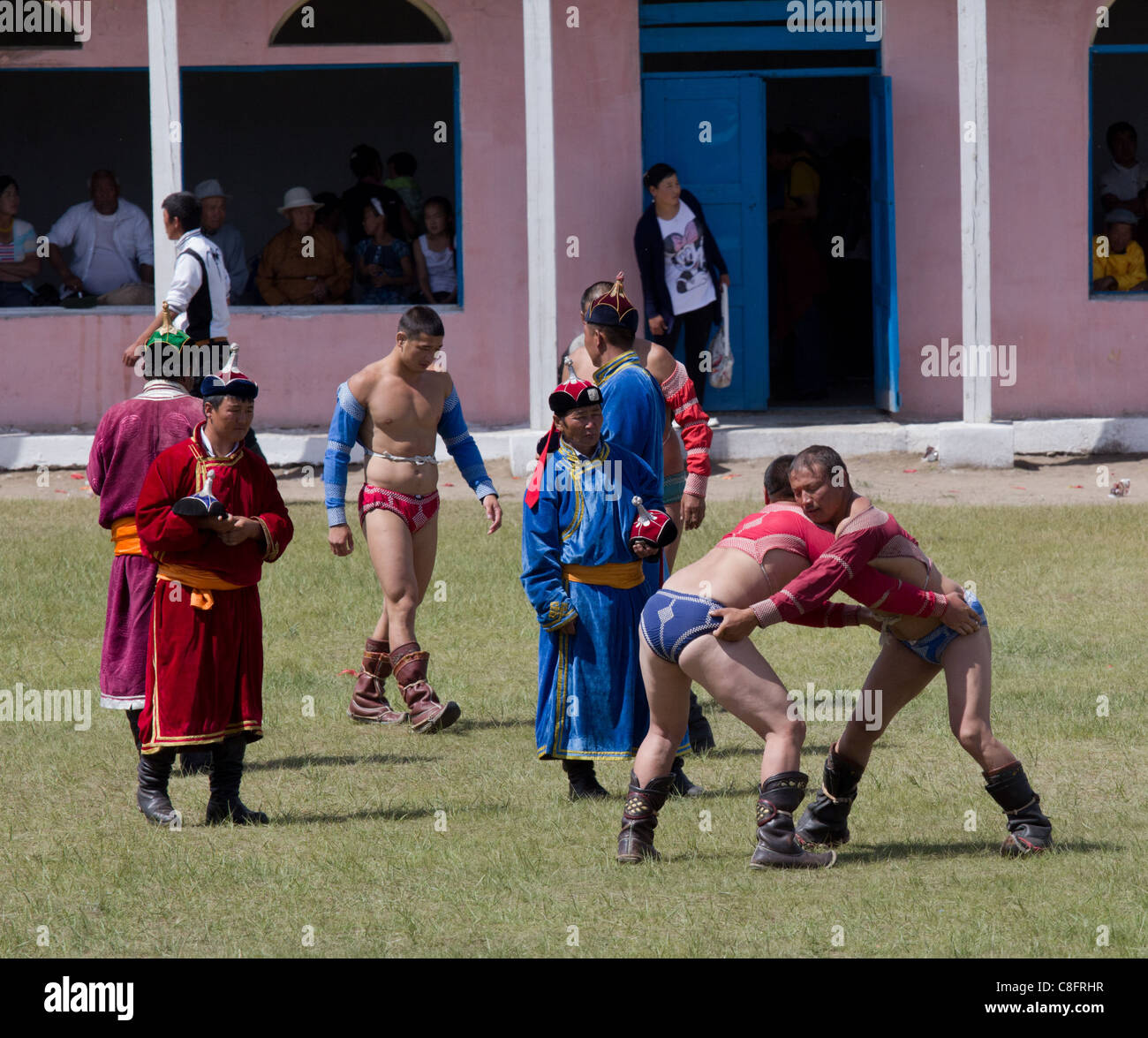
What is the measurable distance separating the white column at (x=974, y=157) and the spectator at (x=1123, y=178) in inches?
103

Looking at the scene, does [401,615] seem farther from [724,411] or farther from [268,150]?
[268,150]

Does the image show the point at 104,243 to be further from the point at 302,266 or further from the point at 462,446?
the point at 462,446

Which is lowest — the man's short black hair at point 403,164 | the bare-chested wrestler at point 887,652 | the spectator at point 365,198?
the bare-chested wrestler at point 887,652

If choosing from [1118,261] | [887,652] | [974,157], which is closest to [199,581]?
[887,652]

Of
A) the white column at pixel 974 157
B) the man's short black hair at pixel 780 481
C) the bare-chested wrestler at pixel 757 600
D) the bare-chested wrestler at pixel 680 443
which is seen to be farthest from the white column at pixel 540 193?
the bare-chested wrestler at pixel 757 600

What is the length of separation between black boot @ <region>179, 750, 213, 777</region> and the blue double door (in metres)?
8.54

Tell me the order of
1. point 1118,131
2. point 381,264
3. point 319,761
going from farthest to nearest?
point 1118,131
point 381,264
point 319,761

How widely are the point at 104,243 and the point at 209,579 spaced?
10.3 m

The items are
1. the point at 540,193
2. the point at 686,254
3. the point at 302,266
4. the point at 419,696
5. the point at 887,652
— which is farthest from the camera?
the point at 302,266

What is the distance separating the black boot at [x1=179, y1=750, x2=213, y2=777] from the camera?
8039 mm

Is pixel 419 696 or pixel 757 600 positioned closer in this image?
pixel 757 600

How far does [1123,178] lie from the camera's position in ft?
55.1

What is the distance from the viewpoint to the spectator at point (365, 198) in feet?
55.7

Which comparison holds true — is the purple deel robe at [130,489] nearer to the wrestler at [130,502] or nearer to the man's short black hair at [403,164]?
the wrestler at [130,502]
